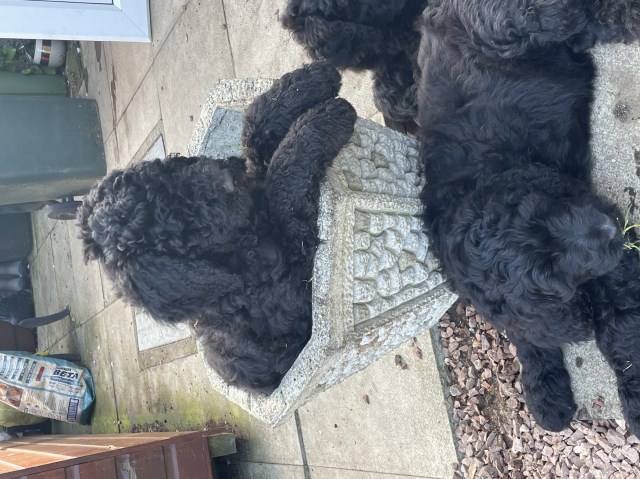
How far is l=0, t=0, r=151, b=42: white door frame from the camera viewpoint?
16.3 ft

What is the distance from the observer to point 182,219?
6.30ft

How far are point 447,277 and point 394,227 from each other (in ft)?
1.15

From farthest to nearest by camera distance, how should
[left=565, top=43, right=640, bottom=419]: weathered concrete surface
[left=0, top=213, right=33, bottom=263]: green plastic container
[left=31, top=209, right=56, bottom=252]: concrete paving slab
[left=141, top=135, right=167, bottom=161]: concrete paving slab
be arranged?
[left=0, top=213, right=33, bottom=263]: green plastic container < [left=31, top=209, right=56, bottom=252]: concrete paving slab < [left=141, top=135, right=167, bottom=161]: concrete paving slab < [left=565, top=43, right=640, bottom=419]: weathered concrete surface

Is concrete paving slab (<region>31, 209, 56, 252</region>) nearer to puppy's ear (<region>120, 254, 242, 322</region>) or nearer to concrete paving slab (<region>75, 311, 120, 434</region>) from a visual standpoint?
concrete paving slab (<region>75, 311, 120, 434</region>)

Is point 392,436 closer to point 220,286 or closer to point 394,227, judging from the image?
point 394,227

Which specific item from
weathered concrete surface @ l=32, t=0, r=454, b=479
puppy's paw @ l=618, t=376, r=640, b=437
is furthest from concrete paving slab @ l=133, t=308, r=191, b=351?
puppy's paw @ l=618, t=376, r=640, b=437

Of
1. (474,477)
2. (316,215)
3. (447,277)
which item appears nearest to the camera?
(316,215)

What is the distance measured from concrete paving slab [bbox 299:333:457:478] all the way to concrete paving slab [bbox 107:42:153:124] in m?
3.59

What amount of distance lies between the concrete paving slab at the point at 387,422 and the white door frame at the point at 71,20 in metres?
3.53

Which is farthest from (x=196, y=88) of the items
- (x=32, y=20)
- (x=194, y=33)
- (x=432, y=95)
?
(x=432, y=95)

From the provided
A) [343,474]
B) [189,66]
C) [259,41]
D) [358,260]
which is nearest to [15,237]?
[189,66]

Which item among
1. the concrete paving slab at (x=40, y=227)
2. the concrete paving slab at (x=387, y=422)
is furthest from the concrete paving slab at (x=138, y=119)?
the concrete paving slab at (x=387, y=422)

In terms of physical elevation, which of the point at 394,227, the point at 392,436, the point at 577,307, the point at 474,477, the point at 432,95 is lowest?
the point at 474,477

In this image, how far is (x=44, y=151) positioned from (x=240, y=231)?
4742mm
